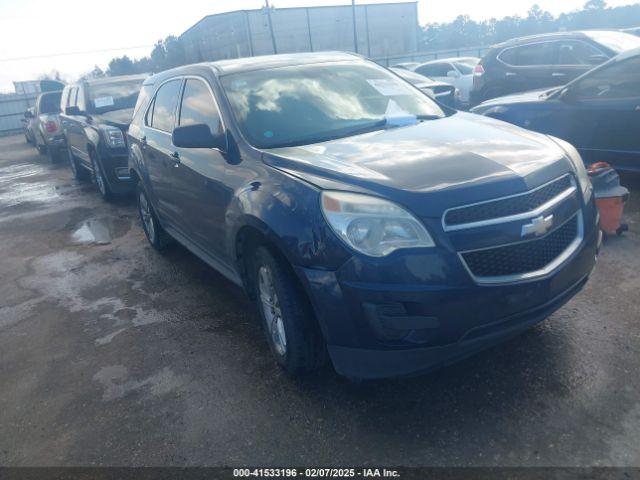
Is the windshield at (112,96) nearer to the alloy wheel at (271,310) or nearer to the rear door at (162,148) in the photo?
the rear door at (162,148)

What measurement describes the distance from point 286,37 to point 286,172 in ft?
174

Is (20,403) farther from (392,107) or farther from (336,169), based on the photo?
(392,107)

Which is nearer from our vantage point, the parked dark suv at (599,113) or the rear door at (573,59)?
the parked dark suv at (599,113)

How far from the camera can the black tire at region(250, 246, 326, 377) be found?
9.32ft

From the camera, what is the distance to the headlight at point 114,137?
8.28 metres

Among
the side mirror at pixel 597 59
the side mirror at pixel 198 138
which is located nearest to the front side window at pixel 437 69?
the side mirror at pixel 597 59

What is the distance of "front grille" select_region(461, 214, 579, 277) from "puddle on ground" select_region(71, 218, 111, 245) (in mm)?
5366

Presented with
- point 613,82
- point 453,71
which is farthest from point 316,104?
point 453,71

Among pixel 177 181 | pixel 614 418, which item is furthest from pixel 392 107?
pixel 614 418

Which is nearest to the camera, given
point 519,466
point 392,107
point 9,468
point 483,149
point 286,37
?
point 519,466

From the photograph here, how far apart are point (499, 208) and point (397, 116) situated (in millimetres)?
1495

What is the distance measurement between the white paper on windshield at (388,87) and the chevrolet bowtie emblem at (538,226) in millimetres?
1836

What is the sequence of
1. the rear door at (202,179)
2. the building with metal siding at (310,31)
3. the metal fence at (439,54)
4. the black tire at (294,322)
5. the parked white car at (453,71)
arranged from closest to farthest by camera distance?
the black tire at (294,322) < the rear door at (202,179) < the parked white car at (453,71) < the metal fence at (439,54) < the building with metal siding at (310,31)

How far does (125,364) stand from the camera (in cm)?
366
